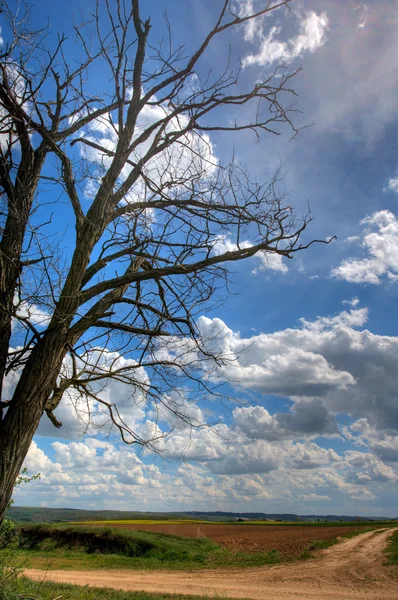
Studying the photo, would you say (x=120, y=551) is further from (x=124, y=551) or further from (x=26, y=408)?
(x=26, y=408)

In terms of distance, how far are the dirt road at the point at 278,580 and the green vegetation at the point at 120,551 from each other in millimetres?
1817

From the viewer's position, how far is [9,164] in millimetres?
4664

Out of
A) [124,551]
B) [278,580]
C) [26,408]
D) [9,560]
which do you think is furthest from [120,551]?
[26,408]

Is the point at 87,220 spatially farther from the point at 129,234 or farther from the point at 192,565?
the point at 192,565

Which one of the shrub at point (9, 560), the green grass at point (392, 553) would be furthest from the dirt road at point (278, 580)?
the shrub at point (9, 560)

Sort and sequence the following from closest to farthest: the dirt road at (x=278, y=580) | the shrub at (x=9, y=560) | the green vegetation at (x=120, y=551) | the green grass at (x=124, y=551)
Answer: the shrub at (x=9, y=560), the dirt road at (x=278, y=580), the green grass at (x=124, y=551), the green vegetation at (x=120, y=551)

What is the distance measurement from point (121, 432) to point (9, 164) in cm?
348

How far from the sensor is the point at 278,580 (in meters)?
13.3

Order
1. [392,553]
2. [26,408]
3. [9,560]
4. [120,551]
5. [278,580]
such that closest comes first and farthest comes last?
[26,408]
[9,560]
[278,580]
[392,553]
[120,551]

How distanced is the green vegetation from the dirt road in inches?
71.6

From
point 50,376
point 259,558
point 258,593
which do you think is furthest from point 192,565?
point 50,376

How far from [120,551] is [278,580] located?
9.97 m

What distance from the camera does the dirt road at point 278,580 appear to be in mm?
11406

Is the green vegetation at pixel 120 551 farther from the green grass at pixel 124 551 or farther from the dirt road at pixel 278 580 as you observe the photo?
the dirt road at pixel 278 580
